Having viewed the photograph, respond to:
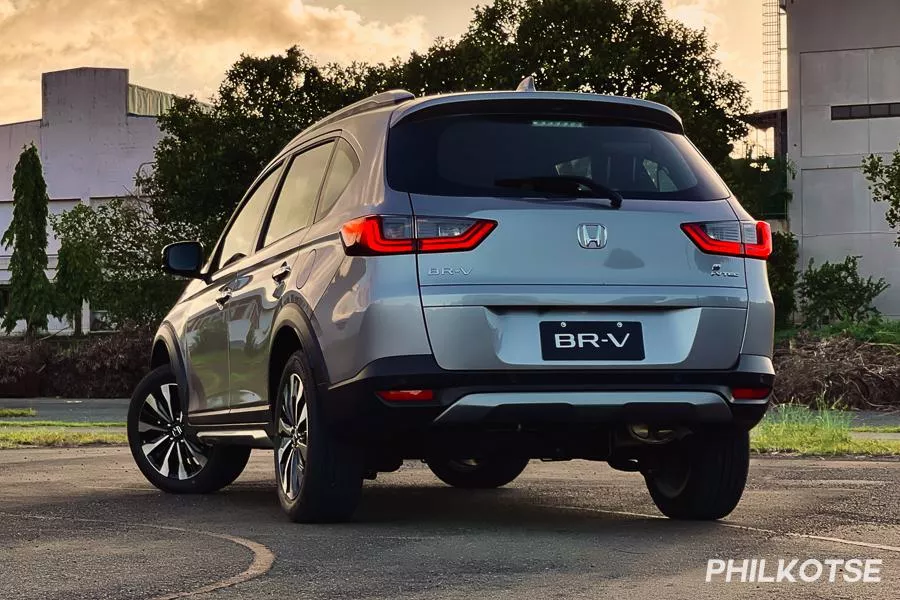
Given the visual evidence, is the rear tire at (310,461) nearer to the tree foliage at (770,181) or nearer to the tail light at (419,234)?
the tail light at (419,234)

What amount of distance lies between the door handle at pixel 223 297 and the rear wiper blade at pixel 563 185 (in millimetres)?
2296

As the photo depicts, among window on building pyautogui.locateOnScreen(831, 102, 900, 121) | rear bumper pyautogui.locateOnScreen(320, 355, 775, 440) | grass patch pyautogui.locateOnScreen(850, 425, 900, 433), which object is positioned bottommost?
grass patch pyautogui.locateOnScreen(850, 425, 900, 433)

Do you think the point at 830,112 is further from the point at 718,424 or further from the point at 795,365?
the point at 718,424

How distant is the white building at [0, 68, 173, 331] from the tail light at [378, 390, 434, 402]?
69986 mm

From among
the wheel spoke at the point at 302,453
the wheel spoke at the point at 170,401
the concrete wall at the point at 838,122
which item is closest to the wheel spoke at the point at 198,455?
the wheel spoke at the point at 170,401

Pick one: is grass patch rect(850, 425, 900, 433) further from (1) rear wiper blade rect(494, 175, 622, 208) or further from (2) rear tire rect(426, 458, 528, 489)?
(1) rear wiper blade rect(494, 175, 622, 208)

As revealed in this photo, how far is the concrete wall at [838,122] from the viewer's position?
54.2 m

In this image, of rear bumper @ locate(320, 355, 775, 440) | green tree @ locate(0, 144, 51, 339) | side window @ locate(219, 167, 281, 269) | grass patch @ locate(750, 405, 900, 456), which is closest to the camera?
rear bumper @ locate(320, 355, 775, 440)

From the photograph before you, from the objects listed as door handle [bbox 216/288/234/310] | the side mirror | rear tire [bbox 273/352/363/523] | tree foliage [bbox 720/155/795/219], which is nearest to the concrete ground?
rear tire [bbox 273/352/363/523]

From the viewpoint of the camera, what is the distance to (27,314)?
5775 centimetres

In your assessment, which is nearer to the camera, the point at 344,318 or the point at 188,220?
the point at 344,318

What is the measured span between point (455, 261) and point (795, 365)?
22403mm

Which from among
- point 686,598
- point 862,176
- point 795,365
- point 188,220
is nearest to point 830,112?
point 862,176

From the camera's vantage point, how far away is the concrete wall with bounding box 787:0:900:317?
178ft
